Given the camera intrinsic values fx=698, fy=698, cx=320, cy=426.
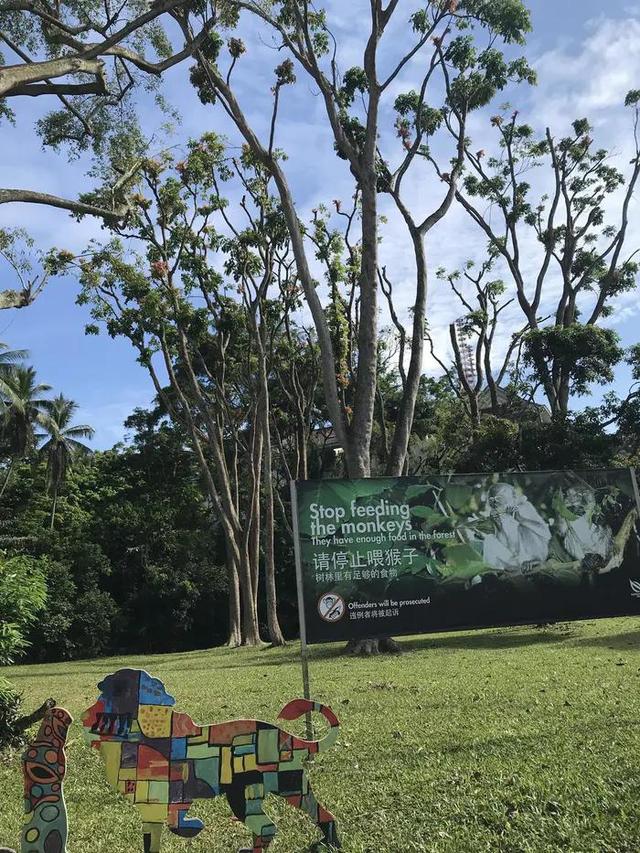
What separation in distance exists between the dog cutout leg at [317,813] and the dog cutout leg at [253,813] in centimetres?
14

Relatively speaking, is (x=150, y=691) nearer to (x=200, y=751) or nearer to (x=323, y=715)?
(x=200, y=751)

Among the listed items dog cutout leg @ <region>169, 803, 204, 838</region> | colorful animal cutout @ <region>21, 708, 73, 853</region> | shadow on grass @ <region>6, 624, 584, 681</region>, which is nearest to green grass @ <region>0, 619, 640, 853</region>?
dog cutout leg @ <region>169, 803, 204, 838</region>

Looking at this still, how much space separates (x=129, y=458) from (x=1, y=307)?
22.7m

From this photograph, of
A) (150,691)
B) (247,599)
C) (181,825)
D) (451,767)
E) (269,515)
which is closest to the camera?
(181,825)

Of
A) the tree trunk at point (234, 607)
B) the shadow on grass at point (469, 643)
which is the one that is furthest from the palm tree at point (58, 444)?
the shadow on grass at point (469, 643)

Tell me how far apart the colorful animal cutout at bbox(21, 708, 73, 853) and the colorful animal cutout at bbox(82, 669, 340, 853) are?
17 centimetres

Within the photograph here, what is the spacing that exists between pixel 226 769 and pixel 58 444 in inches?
1282

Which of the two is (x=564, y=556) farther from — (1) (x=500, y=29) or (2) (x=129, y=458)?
(2) (x=129, y=458)

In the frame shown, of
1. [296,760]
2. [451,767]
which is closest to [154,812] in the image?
[296,760]

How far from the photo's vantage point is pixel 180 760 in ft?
10.9

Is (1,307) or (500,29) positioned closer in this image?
(1,307)

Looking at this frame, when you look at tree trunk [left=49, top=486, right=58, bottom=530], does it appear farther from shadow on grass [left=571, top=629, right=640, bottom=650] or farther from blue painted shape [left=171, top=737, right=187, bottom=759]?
blue painted shape [left=171, top=737, right=187, bottom=759]

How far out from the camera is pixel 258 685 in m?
10.6

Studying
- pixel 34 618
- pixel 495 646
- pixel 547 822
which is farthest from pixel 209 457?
pixel 547 822
